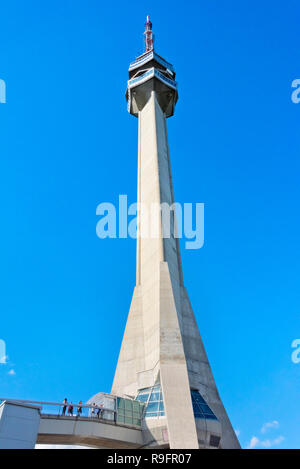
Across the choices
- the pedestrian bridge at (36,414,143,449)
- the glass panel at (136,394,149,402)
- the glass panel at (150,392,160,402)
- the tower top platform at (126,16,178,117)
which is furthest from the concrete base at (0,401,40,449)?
the tower top platform at (126,16,178,117)

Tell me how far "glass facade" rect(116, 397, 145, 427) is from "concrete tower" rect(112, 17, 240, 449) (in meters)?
0.59

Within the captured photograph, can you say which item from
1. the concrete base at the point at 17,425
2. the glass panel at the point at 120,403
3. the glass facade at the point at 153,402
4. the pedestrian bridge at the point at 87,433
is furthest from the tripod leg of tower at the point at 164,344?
the concrete base at the point at 17,425

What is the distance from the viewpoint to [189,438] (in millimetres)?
23172

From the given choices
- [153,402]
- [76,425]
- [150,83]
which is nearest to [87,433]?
[76,425]

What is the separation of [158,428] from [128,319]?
11402mm

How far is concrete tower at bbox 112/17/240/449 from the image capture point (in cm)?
2505

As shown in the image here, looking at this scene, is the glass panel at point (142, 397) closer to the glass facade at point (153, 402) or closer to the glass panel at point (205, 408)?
the glass facade at point (153, 402)

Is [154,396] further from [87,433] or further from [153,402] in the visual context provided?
[87,433]

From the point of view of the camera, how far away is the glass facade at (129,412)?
25453 millimetres

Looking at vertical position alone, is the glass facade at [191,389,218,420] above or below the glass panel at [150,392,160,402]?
below

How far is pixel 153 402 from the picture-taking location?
26406 millimetres

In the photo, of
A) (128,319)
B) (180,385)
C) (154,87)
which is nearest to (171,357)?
(180,385)

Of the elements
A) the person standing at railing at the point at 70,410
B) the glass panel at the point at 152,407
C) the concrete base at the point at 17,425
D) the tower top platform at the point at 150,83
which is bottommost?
the concrete base at the point at 17,425

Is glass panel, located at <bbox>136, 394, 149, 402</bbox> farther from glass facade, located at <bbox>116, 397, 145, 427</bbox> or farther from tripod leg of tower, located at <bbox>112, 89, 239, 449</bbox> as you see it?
tripod leg of tower, located at <bbox>112, 89, 239, 449</bbox>
